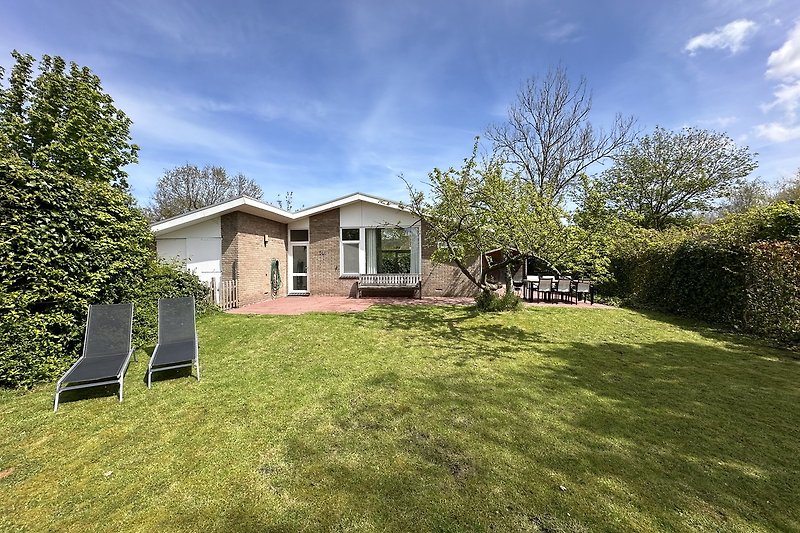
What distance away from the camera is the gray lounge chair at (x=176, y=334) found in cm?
504

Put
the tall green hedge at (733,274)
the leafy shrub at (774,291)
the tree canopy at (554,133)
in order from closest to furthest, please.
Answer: the leafy shrub at (774,291) < the tall green hedge at (733,274) < the tree canopy at (554,133)

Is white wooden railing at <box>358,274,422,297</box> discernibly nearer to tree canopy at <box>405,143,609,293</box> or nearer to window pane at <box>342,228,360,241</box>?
window pane at <box>342,228,360,241</box>

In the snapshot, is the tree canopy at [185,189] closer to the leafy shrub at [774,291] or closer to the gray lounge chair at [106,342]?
the gray lounge chair at [106,342]

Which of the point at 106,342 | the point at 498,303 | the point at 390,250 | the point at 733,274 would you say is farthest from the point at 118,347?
the point at 733,274

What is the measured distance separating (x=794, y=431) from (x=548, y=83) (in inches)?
888

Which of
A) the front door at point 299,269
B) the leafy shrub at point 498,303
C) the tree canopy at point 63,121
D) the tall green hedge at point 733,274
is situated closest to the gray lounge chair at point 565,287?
the tall green hedge at point 733,274

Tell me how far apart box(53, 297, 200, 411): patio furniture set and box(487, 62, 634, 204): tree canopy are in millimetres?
20030

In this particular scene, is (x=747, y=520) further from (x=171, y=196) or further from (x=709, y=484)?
(x=171, y=196)

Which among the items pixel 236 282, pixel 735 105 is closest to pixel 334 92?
pixel 236 282

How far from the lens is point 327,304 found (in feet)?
40.2

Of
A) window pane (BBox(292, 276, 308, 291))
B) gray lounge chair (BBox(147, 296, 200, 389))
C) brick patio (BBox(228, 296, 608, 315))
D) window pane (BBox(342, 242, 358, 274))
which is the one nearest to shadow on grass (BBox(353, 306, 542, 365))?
brick patio (BBox(228, 296, 608, 315))

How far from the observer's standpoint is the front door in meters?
15.3

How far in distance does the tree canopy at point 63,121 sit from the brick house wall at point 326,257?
27.1 ft

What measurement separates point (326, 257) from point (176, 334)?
9106 mm
